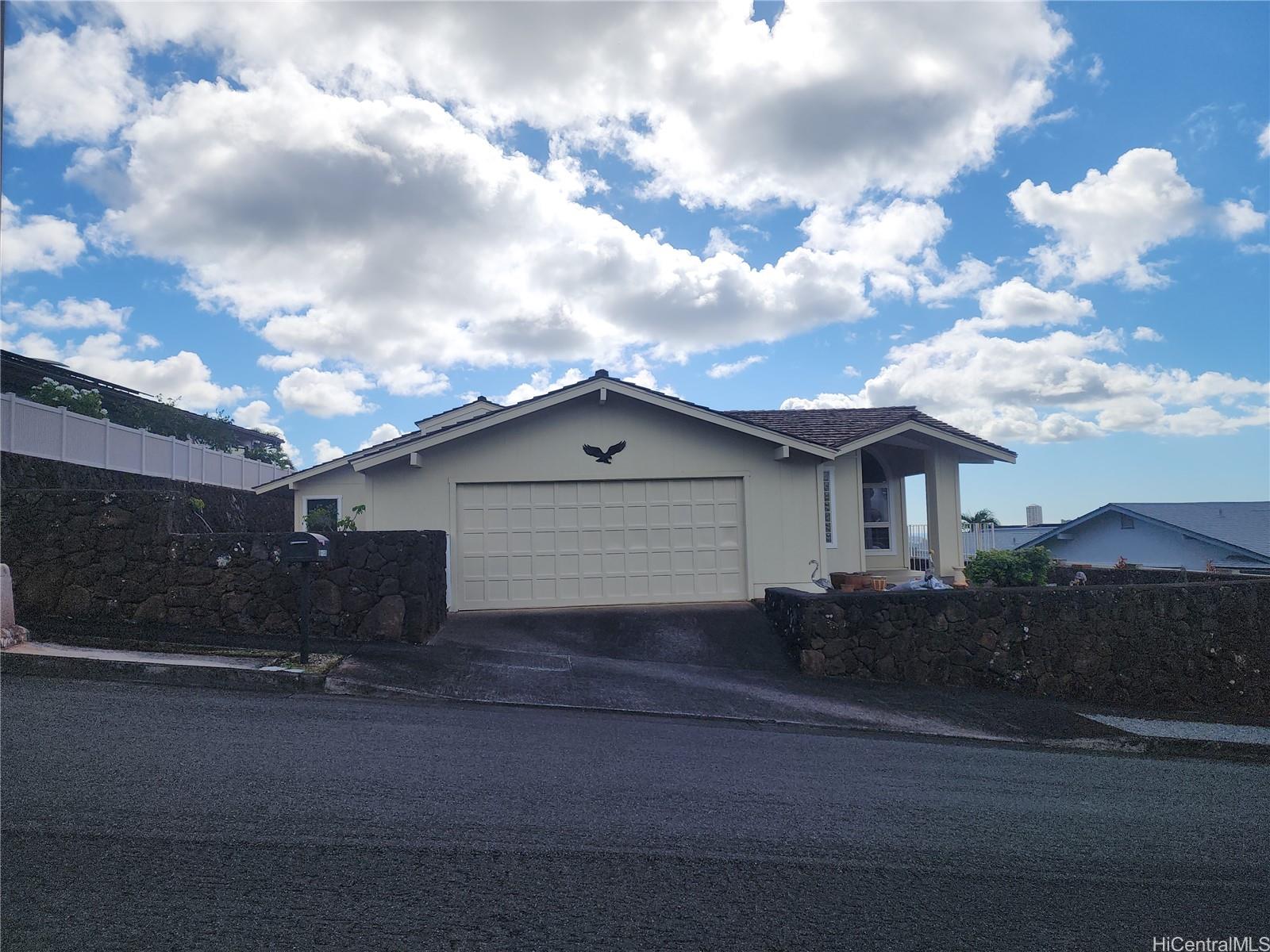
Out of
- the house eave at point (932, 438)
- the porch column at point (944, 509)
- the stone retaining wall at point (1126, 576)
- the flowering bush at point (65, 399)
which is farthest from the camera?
the flowering bush at point (65, 399)

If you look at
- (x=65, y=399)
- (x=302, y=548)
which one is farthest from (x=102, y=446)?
(x=302, y=548)

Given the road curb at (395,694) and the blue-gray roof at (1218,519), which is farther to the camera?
the blue-gray roof at (1218,519)

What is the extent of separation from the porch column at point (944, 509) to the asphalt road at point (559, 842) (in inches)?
400

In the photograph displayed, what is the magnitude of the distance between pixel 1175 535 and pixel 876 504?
57.2 ft

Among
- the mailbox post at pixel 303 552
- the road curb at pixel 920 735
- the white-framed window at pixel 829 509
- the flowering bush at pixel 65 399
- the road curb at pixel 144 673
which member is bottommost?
the road curb at pixel 920 735

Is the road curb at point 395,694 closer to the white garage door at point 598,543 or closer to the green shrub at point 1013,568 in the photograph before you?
the green shrub at point 1013,568

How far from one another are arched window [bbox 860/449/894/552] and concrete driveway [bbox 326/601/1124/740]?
6131 mm

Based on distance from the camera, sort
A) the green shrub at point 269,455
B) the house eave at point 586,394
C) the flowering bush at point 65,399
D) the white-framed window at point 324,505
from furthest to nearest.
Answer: the green shrub at point 269,455 → the flowering bush at point 65,399 → the white-framed window at point 324,505 → the house eave at point 586,394

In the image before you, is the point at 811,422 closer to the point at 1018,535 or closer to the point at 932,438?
the point at 932,438

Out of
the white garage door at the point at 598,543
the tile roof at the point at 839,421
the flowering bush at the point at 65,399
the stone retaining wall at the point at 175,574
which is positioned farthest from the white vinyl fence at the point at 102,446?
the tile roof at the point at 839,421

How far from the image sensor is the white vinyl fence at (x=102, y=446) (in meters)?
14.8

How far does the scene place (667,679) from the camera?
1080cm

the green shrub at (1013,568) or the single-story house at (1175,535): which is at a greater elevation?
the single-story house at (1175,535)

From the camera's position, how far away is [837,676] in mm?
11906
